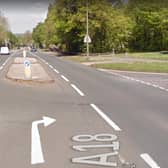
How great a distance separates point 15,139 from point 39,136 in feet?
1.70

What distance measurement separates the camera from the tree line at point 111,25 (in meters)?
57.6

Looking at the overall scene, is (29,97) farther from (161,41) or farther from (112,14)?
(161,41)

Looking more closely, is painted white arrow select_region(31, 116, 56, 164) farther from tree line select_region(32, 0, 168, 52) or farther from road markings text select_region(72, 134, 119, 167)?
tree line select_region(32, 0, 168, 52)

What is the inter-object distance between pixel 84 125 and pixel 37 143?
6.21 feet

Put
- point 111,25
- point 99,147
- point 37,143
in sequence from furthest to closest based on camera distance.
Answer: point 111,25 → point 37,143 → point 99,147

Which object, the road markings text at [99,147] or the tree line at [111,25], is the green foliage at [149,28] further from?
the road markings text at [99,147]

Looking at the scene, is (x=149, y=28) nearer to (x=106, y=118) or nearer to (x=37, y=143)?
(x=106, y=118)

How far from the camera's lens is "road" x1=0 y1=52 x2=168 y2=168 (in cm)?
621

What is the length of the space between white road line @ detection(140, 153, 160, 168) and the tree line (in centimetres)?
4080

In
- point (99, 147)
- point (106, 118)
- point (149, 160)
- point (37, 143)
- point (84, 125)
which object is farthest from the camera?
point (106, 118)

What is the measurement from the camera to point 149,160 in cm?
605

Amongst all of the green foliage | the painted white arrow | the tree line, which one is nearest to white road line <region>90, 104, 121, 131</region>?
the painted white arrow

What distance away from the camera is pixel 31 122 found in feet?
30.3

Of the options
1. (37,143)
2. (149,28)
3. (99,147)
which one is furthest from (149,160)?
(149,28)
